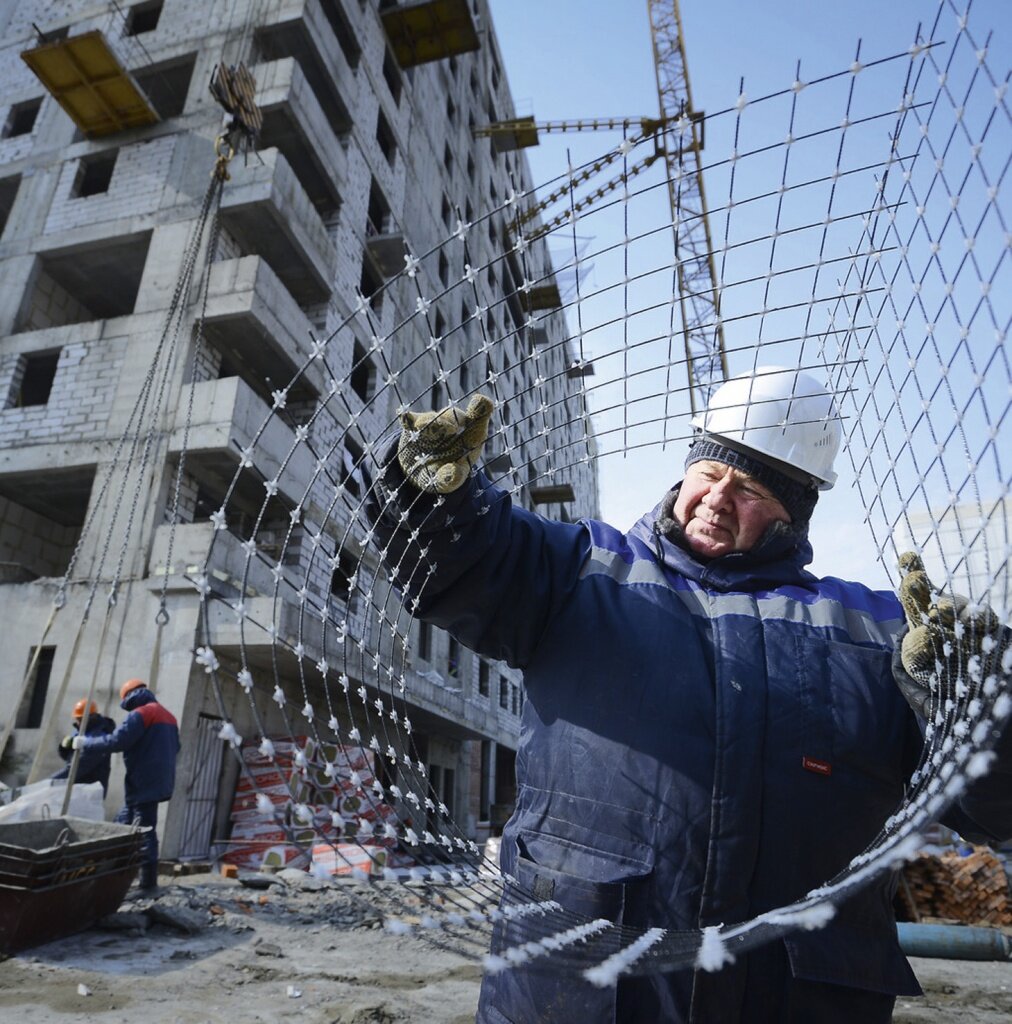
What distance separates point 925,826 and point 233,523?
46.9 ft

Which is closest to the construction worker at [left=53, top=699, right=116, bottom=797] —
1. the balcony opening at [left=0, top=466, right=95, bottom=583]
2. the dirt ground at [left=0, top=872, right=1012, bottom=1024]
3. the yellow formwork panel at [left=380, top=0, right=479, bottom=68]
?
the dirt ground at [left=0, top=872, right=1012, bottom=1024]

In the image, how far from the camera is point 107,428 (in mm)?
12414

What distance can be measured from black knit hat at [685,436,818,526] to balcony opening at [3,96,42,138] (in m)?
20.6

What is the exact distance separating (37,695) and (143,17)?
1570 cm

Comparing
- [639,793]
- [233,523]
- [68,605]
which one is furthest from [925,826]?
[233,523]

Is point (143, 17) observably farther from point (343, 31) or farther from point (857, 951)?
point (857, 951)

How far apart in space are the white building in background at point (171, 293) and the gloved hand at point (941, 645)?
8.79 meters

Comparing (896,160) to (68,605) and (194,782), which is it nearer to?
(194,782)

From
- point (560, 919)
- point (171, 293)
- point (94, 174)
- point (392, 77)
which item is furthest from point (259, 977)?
point (392, 77)

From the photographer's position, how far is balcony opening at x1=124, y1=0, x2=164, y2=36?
1706cm

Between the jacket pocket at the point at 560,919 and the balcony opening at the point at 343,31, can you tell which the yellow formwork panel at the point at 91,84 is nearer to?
the balcony opening at the point at 343,31

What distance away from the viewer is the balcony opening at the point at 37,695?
1095 centimetres

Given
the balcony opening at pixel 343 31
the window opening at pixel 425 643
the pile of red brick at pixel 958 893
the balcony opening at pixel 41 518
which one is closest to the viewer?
the pile of red brick at pixel 958 893

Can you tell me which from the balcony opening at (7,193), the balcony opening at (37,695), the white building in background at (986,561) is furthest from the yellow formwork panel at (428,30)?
the white building in background at (986,561)
